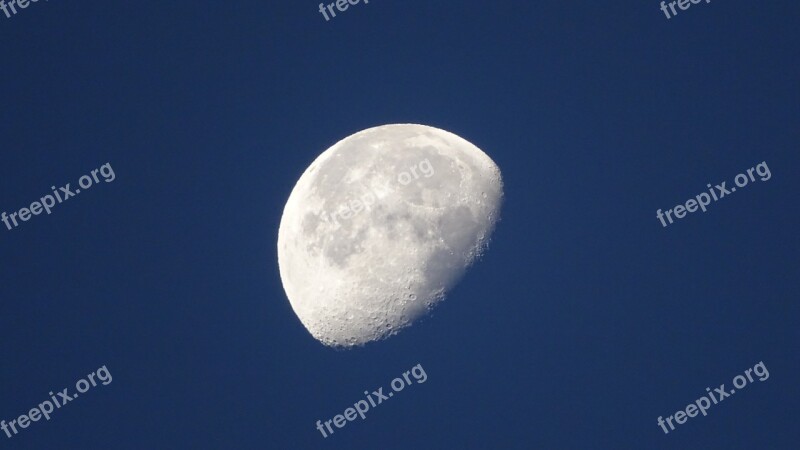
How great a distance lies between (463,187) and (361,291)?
8.96 feet

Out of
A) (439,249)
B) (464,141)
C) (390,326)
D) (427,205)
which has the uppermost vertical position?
(464,141)

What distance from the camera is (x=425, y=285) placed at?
1242cm

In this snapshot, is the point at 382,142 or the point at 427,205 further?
the point at 382,142

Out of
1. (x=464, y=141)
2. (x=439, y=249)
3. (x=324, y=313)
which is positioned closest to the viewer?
(x=439, y=249)

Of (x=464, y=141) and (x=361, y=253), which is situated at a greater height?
(x=464, y=141)

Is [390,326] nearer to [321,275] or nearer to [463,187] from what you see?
[321,275]

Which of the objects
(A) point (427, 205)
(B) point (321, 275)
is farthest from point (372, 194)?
(B) point (321, 275)

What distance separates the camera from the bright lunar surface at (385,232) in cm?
1231

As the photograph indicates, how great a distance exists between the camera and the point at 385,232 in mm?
12266

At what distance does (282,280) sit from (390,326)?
321 cm

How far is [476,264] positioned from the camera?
12.8m

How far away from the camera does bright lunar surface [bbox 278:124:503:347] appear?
1231 cm

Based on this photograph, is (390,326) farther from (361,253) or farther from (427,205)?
(427,205)

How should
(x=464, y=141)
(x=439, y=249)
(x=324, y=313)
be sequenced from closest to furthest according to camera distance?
(x=439, y=249) → (x=324, y=313) → (x=464, y=141)
